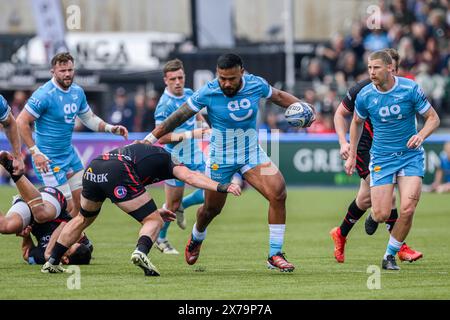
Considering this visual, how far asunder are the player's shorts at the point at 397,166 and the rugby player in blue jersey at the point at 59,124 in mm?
3547

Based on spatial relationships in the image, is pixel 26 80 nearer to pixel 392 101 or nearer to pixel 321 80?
pixel 321 80

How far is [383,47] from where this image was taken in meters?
29.8

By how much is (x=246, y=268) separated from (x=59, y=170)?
3215 mm

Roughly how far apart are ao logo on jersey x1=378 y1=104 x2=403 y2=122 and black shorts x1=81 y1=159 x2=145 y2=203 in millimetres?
2906

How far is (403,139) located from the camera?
13016 millimetres

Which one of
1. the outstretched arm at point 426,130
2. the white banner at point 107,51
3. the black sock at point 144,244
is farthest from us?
the white banner at point 107,51

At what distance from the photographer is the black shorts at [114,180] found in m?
11.9

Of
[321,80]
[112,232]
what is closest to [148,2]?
[321,80]

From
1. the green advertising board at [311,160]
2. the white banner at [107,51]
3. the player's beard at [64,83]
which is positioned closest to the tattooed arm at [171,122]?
the player's beard at [64,83]

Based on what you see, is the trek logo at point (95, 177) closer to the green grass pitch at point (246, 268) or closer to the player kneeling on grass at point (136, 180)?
the player kneeling on grass at point (136, 180)

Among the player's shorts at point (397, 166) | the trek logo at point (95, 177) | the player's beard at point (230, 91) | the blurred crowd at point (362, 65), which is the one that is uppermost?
the player's beard at point (230, 91)

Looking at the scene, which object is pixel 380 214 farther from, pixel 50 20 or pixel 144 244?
pixel 50 20

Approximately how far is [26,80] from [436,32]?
11903mm

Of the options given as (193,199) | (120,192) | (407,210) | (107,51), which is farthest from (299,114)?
(107,51)
